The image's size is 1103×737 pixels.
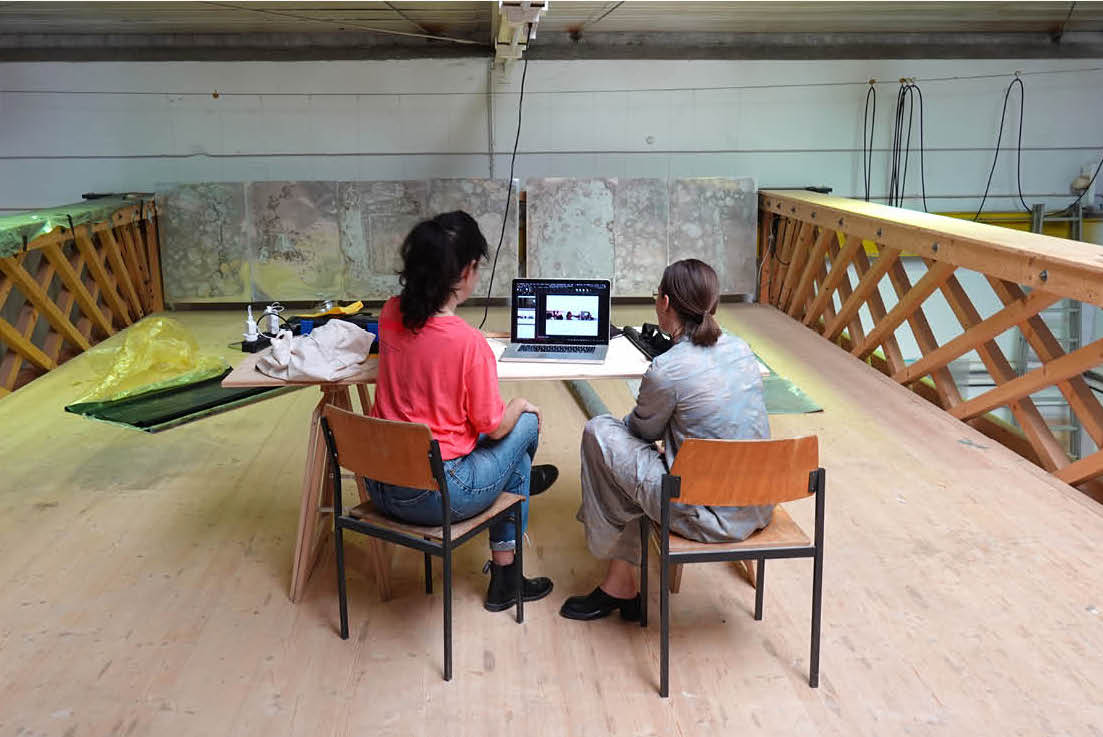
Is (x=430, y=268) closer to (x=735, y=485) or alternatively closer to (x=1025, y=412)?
(x=735, y=485)

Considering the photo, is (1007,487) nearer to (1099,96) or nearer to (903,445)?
(903,445)

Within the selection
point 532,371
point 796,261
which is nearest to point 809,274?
point 796,261

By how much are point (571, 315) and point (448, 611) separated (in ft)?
4.55

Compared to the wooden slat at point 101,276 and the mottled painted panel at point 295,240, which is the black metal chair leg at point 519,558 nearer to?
the wooden slat at point 101,276

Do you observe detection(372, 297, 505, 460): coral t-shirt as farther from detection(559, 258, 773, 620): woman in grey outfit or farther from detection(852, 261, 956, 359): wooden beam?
detection(852, 261, 956, 359): wooden beam

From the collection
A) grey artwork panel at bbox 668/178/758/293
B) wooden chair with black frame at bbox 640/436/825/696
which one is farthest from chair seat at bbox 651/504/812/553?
grey artwork panel at bbox 668/178/758/293

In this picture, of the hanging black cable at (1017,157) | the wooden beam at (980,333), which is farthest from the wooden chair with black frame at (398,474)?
the hanging black cable at (1017,157)

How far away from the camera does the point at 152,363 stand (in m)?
5.60

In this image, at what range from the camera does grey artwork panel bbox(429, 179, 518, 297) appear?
Result: 25.0 ft

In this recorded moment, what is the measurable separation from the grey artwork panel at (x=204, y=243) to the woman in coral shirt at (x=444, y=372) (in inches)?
208

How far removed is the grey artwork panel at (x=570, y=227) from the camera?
766cm

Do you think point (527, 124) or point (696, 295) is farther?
point (527, 124)

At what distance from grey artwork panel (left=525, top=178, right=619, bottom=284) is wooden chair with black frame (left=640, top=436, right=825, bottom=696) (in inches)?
210

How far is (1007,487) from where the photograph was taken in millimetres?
3844
